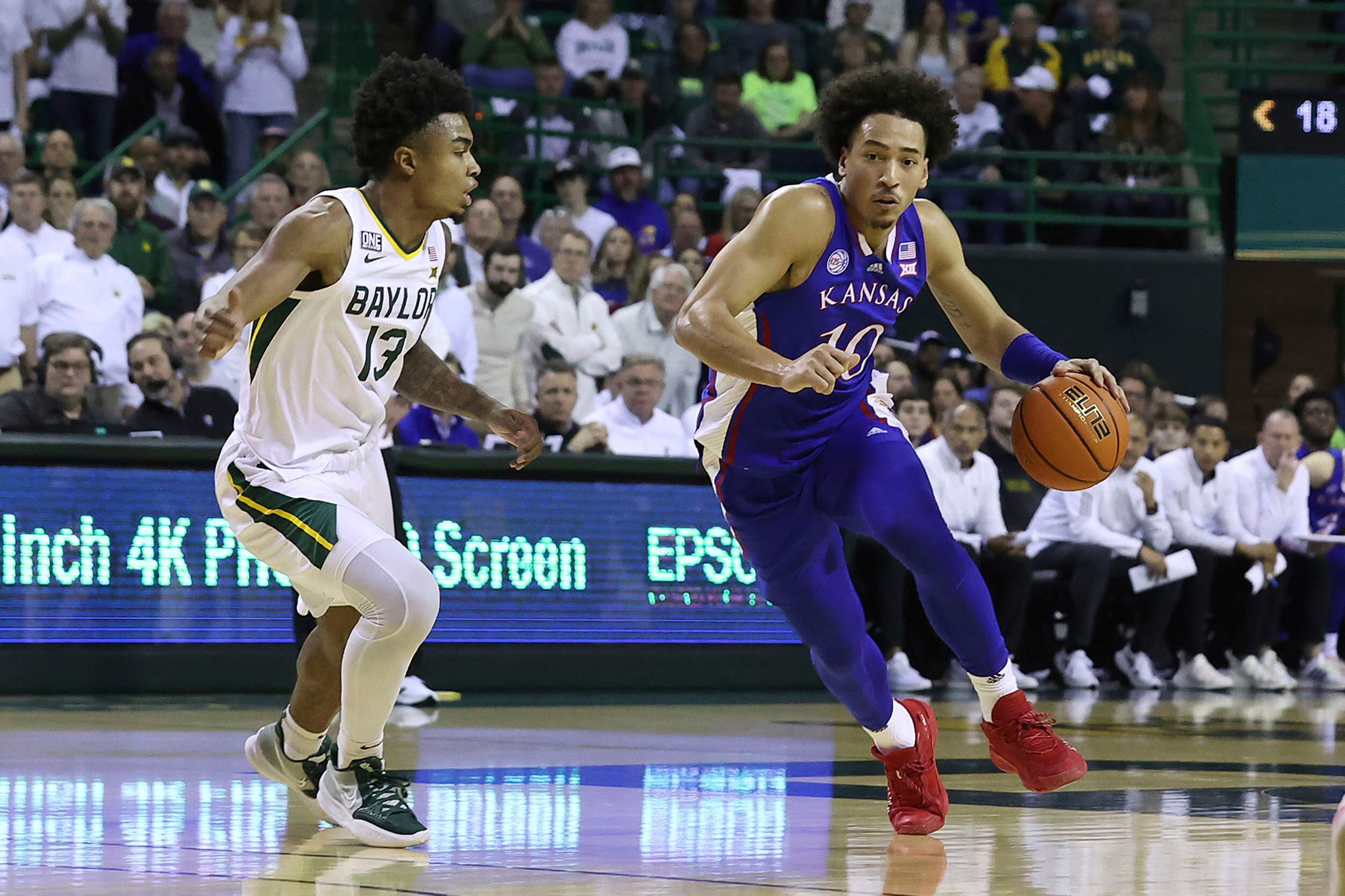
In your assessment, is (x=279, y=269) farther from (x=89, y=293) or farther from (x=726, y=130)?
(x=726, y=130)

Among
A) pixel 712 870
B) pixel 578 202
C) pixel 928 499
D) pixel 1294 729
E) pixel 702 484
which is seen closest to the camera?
pixel 712 870

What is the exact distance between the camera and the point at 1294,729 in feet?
29.6

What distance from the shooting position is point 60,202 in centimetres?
1179

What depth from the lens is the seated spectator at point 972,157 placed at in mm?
15789

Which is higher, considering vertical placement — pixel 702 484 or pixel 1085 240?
pixel 1085 240

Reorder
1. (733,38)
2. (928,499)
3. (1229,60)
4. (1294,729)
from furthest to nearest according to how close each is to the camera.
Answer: (1229,60) < (733,38) < (1294,729) < (928,499)

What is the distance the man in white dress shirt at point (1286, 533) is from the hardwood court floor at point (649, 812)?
Answer: 146 inches

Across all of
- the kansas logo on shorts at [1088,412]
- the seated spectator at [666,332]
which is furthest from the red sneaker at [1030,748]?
the seated spectator at [666,332]

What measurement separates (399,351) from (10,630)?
4.55 metres

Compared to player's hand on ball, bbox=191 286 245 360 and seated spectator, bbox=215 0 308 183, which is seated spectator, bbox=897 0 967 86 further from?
player's hand on ball, bbox=191 286 245 360

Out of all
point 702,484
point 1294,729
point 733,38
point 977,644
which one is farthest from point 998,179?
point 977,644

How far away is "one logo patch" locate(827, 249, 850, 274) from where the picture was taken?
5.26 meters

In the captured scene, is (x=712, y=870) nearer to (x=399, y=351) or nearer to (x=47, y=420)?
(x=399, y=351)

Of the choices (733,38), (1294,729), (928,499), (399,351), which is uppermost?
(733,38)
